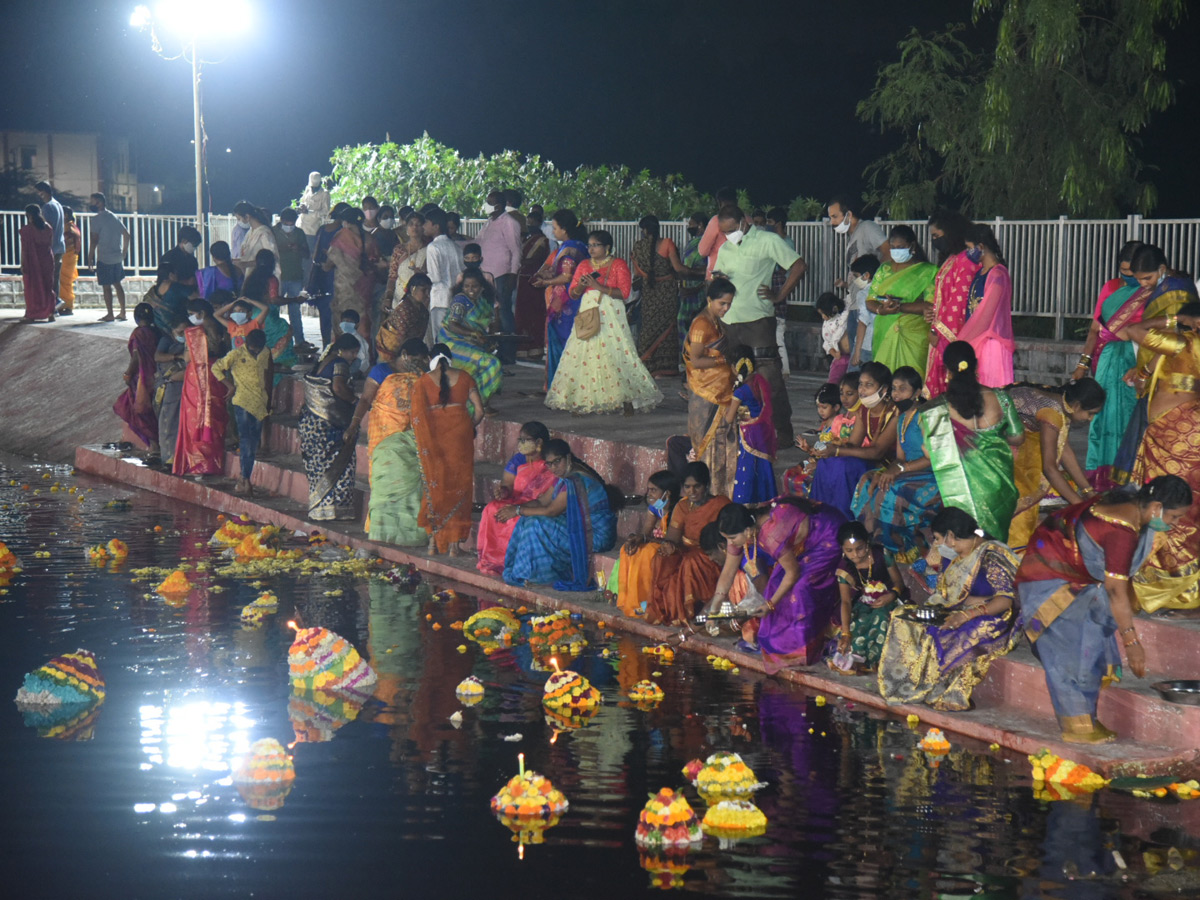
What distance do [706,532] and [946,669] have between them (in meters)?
1.81

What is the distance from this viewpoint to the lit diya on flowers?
6.06 m

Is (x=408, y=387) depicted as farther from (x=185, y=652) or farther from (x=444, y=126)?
(x=444, y=126)

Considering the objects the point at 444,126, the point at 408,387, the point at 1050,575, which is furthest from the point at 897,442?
the point at 444,126

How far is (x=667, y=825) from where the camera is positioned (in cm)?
584

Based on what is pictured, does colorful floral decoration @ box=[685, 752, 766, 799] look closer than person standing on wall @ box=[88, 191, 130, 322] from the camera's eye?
Yes

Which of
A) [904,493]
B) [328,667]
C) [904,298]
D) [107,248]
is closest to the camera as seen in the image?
[328,667]

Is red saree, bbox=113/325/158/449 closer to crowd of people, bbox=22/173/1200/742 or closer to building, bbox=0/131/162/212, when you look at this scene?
crowd of people, bbox=22/173/1200/742

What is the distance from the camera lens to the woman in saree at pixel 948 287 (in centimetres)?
940

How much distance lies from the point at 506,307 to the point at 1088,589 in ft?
34.2

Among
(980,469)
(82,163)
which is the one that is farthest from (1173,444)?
(82,163)

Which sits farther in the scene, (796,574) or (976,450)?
(796,574)

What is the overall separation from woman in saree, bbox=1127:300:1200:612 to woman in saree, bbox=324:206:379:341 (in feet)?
30.6

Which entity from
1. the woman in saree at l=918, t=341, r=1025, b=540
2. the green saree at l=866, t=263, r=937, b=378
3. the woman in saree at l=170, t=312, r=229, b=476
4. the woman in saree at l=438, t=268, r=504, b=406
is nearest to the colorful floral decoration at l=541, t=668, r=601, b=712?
the woman in saree at l=918, t=341, r=1025, b=540

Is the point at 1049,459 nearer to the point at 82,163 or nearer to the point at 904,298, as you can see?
the point at 904,298
